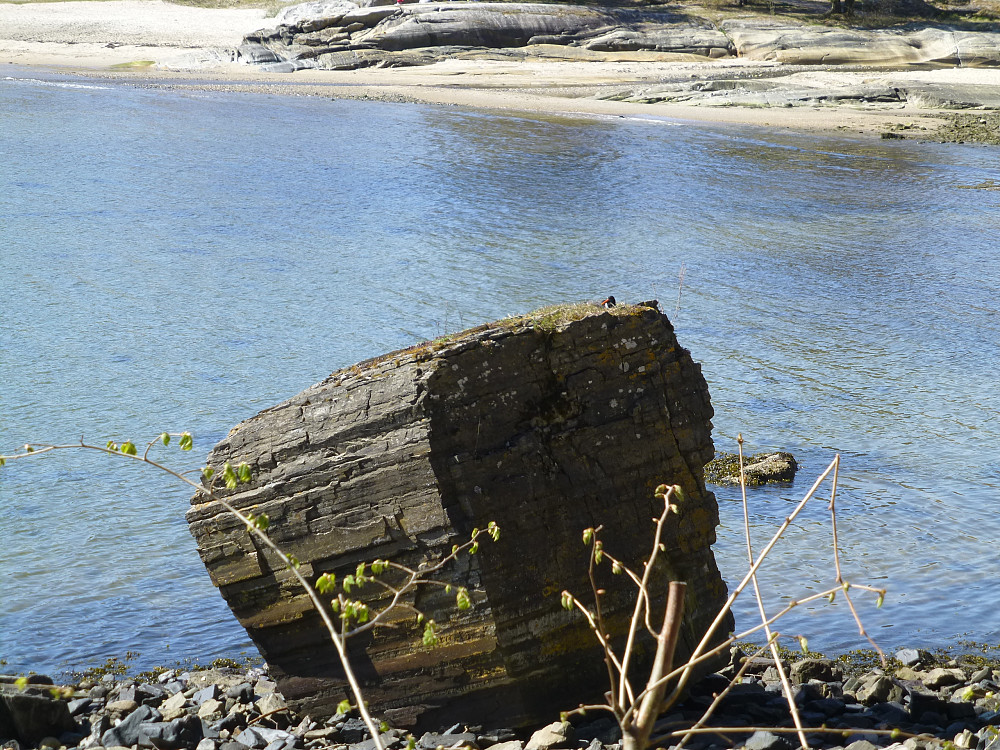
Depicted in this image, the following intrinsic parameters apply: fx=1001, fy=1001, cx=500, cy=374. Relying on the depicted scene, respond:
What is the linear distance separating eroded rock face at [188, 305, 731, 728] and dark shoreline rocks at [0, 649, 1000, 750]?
17 centimetres

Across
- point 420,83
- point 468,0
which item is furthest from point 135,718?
point 468,0

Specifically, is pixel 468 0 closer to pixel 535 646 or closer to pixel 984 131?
pixel 984 131

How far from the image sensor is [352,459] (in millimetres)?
4535

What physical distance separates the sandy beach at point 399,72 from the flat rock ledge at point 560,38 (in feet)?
3.89

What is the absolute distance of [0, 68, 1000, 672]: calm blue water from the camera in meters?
7.10

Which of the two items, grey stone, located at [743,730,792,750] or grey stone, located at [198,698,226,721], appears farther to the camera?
grey stone, located at [198,698,226,721]

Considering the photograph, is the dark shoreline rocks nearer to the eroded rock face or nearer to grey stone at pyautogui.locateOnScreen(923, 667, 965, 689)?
grey stone at pyautogui.locateOnScreen(923, 667, 965, 689)

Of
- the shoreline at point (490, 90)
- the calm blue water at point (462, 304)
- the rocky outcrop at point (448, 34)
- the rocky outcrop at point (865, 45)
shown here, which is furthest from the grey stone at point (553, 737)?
the rocky outcrop at point (448, 34)

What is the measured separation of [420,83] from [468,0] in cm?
1090

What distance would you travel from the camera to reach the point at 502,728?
4.70 m

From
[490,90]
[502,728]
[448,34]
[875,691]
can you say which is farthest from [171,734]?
[448,34]

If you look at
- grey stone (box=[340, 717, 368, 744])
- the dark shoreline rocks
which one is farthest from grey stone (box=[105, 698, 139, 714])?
grey stone (box=[340, 717, 368, 744])

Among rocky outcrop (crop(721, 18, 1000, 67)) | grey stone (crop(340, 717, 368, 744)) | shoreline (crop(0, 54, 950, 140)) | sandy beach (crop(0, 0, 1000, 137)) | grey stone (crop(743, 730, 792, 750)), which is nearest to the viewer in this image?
grey stone (crop(743, 730, 792, 750))

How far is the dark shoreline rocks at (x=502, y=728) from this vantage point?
4496mm
